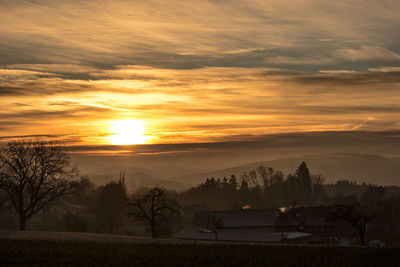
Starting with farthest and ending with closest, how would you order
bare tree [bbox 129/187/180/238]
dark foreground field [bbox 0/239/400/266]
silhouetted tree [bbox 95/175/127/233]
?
1. silhouetted tree [bbox 95/175/127/233]
2. bare tree [bbox 129/187/180/238]
3. dark foreground field [bbox 0/239/400/266]

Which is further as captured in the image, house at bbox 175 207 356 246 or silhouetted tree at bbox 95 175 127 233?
silhouetted tree at bbox 95 175 127 233

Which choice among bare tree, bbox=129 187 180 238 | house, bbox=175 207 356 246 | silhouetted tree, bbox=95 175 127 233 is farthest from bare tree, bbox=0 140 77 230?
silhouetted tree, bbox=95 175 127 233

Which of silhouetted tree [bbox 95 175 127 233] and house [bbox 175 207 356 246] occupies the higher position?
silhouetted tree [bbox 95 175 127 233]

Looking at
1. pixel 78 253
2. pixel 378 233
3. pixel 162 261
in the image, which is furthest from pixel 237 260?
pixel 378 233

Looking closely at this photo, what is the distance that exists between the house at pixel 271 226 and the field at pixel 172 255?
58.8 m

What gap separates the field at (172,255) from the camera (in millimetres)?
41531

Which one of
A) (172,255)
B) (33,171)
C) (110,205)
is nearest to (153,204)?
(33,171)

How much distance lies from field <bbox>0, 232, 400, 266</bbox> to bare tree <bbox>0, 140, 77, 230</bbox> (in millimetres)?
21871

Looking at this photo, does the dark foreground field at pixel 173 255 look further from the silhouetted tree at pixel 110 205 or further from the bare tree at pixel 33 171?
the silhouetted tree at pixel 110 205

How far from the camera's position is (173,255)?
150ft

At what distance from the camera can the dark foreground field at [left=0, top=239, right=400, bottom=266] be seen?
136ft

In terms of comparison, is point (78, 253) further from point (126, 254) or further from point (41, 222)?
point (41, 222)

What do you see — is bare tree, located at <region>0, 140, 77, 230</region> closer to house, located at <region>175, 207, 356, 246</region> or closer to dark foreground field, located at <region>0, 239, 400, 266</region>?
dark foreground field, located at <region>0, 239, 400, 266</region>

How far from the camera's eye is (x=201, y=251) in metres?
49.1
